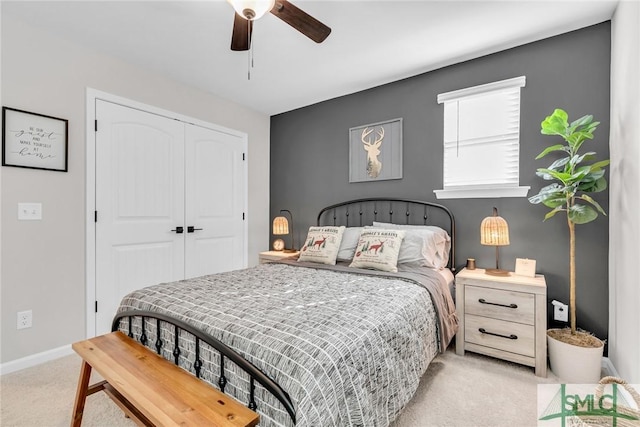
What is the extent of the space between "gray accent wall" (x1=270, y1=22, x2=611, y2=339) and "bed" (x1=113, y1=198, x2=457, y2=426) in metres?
0.78

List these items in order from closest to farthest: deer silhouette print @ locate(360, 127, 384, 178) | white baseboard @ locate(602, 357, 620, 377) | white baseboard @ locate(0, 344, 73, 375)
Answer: white baseboard @ locate(602, 357, 620, 377) < white baseboard @ locate(0, 344, 73, 375) < deer silhouette print @ locate(360, 127, 384, 178)

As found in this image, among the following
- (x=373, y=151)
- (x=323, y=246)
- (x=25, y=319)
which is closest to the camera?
(x=25, y=319)

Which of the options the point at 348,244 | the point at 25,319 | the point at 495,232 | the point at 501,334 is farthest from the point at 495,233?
the point at 25,319

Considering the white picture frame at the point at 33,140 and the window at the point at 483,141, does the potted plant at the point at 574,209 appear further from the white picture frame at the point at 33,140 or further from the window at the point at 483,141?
the white picture frame at the point at 33,140

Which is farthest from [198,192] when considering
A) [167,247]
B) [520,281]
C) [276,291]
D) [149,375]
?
[520,281]

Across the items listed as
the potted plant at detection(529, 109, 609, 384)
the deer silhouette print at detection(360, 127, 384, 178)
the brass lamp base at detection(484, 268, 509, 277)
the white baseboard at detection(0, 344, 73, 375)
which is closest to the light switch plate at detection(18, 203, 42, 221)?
the white baseboard at detection(0, 344, 73, 375)

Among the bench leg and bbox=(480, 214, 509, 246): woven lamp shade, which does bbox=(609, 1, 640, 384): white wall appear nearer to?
bbox=(480, 214, 509, 246): woven lamp shade

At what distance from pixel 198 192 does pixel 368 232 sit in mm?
2036

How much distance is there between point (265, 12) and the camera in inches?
60.0

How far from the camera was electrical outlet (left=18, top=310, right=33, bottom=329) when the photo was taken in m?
2.29

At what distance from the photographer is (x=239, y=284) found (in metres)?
Answer: 2.03

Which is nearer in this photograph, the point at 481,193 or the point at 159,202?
the point at 481,193

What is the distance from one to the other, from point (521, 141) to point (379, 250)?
153 centimetres

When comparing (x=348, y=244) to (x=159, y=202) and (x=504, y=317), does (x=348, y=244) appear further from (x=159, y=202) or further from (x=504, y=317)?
(x=159, y=202)
